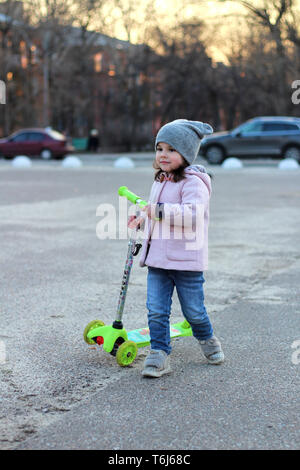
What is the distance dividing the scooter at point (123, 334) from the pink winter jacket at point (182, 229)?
118mm

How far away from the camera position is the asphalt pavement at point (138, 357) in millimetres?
3154

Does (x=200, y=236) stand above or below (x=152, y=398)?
above

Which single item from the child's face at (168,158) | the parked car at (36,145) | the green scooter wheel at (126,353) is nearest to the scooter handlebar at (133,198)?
the child's face at (168,158)

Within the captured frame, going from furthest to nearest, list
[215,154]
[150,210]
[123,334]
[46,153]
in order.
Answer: [46,153], [215,154], [123,334], [150,210]

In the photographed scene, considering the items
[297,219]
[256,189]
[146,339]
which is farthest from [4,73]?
[146,339]

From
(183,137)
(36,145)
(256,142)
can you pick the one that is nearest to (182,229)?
(183,137)

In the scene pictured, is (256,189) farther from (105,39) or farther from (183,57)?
(105,39)

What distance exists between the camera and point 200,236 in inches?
155

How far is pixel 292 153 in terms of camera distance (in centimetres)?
2684

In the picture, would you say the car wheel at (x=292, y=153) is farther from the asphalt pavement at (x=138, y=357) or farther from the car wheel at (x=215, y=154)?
the asphalt pavement at (x=138, y=357)

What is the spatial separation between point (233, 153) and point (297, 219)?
1666 centimetres

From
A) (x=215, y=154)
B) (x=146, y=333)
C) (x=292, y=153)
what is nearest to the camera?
(x=146, y=333)

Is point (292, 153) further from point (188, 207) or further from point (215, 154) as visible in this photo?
point (188, 207)

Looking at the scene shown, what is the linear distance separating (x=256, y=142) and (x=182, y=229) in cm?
2396
